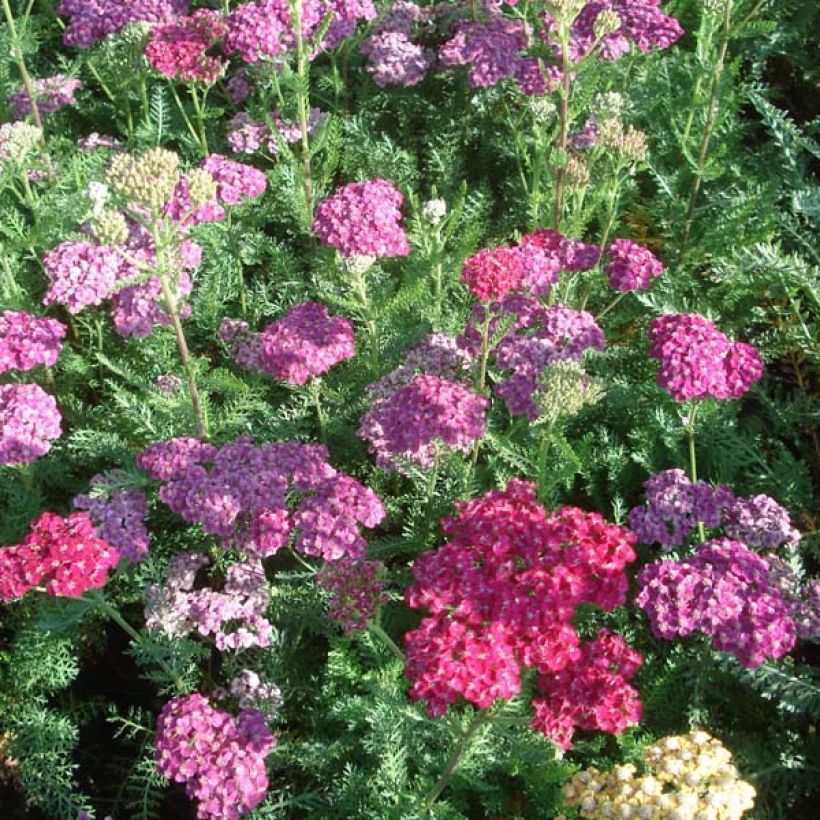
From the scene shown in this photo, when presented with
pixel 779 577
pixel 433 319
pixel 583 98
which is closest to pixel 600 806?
pixel 779 577

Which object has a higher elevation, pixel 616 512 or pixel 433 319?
pixel 433 319

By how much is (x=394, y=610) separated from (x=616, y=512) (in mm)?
791

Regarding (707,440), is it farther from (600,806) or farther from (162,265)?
(162,265)

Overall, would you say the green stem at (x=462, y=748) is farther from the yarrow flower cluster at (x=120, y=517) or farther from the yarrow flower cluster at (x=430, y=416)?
the yarrow flower cluster at (x=120, y=517)

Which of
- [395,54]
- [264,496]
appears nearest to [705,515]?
[264,496]

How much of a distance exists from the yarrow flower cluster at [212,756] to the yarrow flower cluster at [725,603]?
108 cm

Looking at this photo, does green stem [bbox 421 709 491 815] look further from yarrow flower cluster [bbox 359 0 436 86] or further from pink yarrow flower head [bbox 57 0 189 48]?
pink yarrow flower head [bbox 57 0 189 48]

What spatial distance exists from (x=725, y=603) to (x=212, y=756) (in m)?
1.35

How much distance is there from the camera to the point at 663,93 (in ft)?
15.7

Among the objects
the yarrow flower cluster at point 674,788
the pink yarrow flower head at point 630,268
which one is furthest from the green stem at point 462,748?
the pink yarrow flower head at point 630,268

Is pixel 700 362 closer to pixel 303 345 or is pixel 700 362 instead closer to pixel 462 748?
pixel 303 345

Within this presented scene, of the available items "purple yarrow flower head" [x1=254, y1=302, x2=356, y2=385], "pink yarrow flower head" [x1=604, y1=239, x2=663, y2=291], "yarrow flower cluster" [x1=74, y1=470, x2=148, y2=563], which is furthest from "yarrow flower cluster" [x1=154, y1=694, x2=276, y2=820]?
"pink yarrow flower head" [x1=604, y1=239, x2=663, y2=291]

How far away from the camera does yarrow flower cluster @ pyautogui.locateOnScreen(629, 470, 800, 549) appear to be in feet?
9.75

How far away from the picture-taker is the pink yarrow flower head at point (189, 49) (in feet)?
13.8
